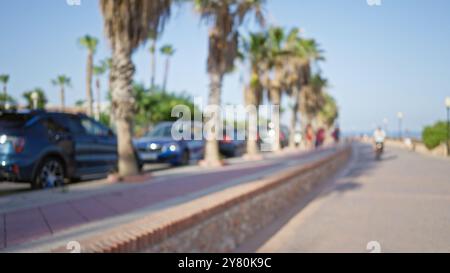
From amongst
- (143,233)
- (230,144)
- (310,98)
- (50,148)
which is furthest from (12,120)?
(310,98)

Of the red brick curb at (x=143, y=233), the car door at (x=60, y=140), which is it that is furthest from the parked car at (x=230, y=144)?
the red brick curb at (x=143, y=233)

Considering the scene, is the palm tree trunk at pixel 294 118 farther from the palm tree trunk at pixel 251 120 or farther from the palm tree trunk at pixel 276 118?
the palm tree trunk at pixel 251 120

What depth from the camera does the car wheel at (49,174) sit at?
7270 millimetres

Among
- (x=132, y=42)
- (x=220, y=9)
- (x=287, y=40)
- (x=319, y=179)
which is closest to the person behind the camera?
(x=132, y=42)

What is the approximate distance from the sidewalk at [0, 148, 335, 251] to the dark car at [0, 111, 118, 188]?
0.41m

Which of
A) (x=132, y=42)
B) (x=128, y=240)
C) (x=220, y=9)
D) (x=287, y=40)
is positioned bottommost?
(x=128, y=240)

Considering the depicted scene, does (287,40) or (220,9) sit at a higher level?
(287,40)

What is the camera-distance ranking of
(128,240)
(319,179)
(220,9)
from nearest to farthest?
(128,240) → (319,179) → (220,9)

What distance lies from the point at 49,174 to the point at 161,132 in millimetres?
7160

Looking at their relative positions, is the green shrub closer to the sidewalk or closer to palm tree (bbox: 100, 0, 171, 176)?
palm tree (bbox: 100, 0, 171, 176)
